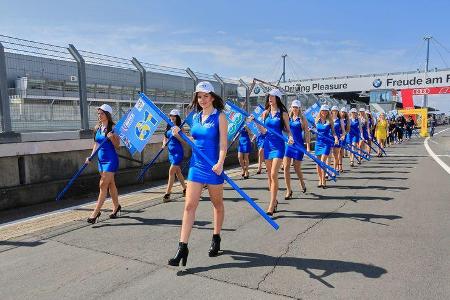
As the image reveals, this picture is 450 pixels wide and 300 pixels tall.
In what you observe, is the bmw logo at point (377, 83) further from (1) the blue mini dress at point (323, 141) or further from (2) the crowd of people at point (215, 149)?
(1) the blue mini dress at point (323, 141)

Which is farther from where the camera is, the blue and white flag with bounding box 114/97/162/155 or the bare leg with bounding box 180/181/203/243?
the blue and white flag with bounding box 114/97/162/155

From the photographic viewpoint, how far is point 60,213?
269 inches

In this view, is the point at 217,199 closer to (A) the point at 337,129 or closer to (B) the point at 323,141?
(B) the point at 323,141

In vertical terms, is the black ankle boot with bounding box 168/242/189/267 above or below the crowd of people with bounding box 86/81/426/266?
below

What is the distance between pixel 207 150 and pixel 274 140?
2468 mm

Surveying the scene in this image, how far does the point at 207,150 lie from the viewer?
443 cm

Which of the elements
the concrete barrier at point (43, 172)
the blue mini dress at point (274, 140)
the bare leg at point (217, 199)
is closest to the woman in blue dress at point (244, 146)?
the concrete barrier at point (43, 172)

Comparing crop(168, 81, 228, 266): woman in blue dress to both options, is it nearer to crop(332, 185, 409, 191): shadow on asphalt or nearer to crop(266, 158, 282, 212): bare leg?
crop(266, 158, 282, 212): bare leg

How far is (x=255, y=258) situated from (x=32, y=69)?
608 cm

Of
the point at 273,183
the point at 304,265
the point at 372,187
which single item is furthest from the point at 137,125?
the point at 372,187

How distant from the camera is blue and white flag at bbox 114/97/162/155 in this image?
23.7ft

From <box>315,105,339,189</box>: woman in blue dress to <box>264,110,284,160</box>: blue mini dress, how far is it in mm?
2811

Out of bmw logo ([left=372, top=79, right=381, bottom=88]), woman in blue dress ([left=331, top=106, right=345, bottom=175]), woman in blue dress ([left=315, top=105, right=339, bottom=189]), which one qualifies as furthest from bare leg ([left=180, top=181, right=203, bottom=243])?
bmw logo ([left=372, top=79, right=381, bottom=88])

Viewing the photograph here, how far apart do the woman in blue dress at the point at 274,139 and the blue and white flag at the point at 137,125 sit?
76.6 inches
